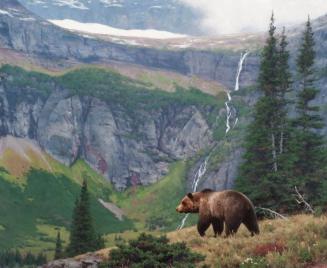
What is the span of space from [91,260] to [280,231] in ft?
24.9

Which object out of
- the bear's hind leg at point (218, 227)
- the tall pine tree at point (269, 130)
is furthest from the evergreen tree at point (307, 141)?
the bear's hind leg at point (218, 227)

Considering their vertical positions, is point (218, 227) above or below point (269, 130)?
above

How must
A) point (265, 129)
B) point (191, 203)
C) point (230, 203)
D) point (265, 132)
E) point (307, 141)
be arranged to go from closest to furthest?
point (230, 203), point (191, 203), point (265, 132), point (265, 129), point (307, 141)

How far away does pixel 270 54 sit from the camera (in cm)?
5934

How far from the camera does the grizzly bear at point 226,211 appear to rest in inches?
849

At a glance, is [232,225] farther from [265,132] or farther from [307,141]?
[307,141]

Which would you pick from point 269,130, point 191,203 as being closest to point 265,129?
point 269,130

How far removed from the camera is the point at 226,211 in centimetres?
2167

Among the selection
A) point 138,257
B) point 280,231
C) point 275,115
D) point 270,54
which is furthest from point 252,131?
point 138,257

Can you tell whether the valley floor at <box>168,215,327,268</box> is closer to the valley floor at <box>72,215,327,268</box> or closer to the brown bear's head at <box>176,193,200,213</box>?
the valley floor at <box>72,215,327,268</box>

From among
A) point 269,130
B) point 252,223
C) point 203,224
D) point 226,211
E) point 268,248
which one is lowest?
point 269,130

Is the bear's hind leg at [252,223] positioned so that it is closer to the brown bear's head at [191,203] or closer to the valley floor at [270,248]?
the valley floor at [270,248]

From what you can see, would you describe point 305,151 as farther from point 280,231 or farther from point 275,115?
point 280,231

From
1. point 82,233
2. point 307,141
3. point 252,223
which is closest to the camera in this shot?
point 252,223
